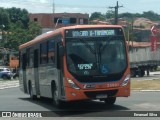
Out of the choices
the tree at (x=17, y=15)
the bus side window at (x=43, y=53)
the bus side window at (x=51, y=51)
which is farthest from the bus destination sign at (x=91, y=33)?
the tree at (x=17, y=15)

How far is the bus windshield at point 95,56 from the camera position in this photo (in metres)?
18.3

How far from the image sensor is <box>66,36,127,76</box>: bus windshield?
18.3 m

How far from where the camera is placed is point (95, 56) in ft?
60.5

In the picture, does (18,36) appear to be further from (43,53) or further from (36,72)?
(43,53)

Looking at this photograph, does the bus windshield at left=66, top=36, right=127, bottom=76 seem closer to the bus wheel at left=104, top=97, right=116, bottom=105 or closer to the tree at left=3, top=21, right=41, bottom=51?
the bus wheel at left=104, top=97, right=116, bottom=105

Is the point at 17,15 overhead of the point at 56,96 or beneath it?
beneath

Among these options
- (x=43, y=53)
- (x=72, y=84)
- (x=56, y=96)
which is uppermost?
(x=43, y=53)

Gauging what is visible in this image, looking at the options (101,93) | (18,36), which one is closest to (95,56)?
(101,93)

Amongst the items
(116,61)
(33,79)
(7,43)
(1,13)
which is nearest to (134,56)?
(33,79)

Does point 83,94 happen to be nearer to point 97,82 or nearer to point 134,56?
point 97,82

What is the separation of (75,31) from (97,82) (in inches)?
81.7

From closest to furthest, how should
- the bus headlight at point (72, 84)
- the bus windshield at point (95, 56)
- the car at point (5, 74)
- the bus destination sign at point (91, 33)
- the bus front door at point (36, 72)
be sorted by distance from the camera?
the bus headlight at point (72, 84), the bus windshield at point (95, 56), the bus destination sign at point (91, 33), the bus front door at point (36, 72), the car at point (5, 74)

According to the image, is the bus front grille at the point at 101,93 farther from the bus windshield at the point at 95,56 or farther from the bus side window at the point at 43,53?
the bus side window at the point at 43,53

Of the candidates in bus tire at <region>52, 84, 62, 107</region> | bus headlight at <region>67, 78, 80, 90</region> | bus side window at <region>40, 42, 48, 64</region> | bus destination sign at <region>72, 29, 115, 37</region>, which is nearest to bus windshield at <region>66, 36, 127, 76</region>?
bus destination sign at <region>72, 29, 115, 37</region>
